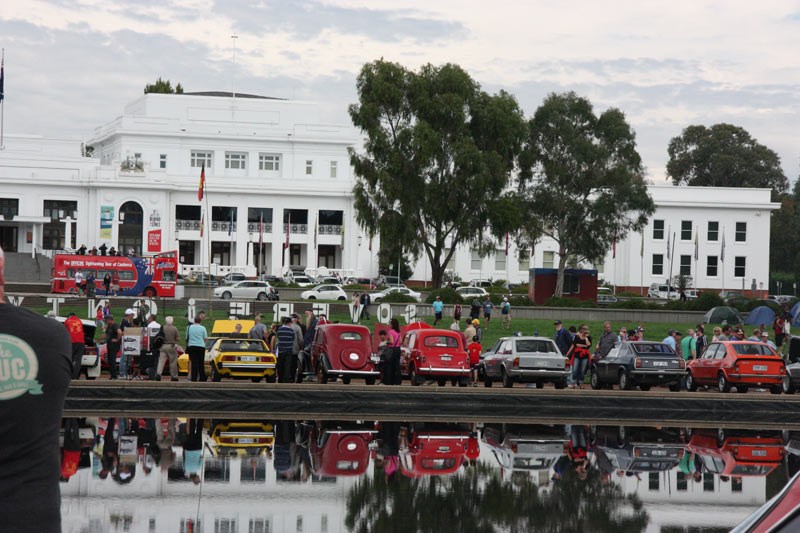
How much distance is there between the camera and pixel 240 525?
36.6 ft

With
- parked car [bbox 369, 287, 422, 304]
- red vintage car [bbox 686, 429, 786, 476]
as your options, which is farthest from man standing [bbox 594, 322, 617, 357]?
parked car [bbox 369, 287, 422, 304]

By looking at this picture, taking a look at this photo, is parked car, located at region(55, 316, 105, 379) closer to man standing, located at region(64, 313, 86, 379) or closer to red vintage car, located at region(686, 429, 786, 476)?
man standing, located at region(64, 313, 86, 379)

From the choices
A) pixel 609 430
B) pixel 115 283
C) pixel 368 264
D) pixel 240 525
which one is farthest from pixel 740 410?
pixel 368 264

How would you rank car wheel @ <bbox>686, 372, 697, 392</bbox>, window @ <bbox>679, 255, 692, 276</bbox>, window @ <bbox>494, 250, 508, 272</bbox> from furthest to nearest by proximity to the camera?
window @ <bbox>494, 250, 508, 272</bbox>
window @ <bbox>679, 255, 692, 276</bbox>
car wheel @ <bbox>686, 372, 697, 392</bbox>

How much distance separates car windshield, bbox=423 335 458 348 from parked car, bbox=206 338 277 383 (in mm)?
3666

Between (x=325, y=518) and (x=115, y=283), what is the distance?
51.1 m

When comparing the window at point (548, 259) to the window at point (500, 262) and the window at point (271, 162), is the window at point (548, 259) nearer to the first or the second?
the window at point (500, 262)

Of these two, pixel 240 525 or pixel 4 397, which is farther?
pixel 240 525

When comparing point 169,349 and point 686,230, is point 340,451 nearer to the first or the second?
point 169,349

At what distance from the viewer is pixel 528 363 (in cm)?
2712

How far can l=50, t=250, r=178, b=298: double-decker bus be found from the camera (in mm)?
59656

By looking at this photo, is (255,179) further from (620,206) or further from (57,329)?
(57,329)

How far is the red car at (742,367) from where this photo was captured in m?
27.0

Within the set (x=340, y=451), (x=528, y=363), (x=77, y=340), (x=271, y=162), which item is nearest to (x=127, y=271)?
(x=271, y=162)
